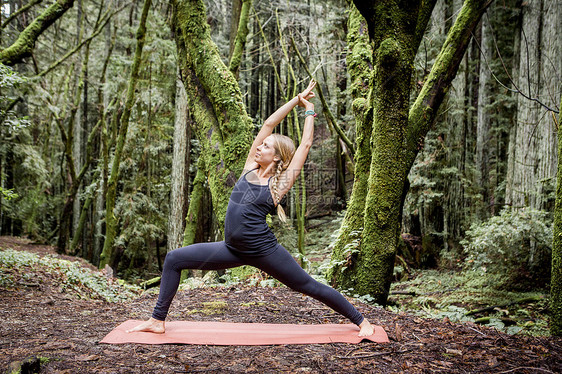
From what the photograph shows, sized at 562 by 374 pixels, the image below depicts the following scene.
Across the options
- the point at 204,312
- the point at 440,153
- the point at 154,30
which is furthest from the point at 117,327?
the point at 154,30

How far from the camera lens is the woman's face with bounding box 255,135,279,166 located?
360 cm

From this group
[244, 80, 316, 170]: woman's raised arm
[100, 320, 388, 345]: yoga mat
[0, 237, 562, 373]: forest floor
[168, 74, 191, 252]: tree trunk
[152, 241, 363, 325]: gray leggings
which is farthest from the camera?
[168, 74, 191, 252]: tree trunk

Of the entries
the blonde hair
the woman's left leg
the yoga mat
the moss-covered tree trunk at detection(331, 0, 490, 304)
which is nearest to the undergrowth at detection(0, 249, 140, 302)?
the yoga mat

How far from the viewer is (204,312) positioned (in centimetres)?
472

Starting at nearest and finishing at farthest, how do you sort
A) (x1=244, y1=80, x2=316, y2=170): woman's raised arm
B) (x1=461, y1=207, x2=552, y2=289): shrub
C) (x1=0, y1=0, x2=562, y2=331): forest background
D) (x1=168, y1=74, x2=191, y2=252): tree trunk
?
(x1=244, y1=80, x2=316, y2=170): woman's raised arm → (x1=461, y1=207, x2=552, y2=289): shrub → (x1=0, y1=0, x2=562, y2=331): forest background → (x1=168, y1=74, x2=191, y2=252): tree trunk

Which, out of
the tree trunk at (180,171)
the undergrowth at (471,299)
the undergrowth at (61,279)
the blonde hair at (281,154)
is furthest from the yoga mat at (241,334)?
the tree trunk at (180,171)

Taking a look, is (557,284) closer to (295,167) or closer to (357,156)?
(295,167)

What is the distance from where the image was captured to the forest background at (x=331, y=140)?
Result: 8.85 meters

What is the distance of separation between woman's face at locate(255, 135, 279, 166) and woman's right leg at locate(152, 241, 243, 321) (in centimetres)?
89

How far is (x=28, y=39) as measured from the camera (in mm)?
6941

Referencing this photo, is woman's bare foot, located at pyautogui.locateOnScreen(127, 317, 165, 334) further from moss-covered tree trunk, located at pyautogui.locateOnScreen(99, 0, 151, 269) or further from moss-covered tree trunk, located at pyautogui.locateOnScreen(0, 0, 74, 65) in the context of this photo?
moss-covered tree trunk, located at pyautogui.locateOnScreen(99, 0, 151, 269)

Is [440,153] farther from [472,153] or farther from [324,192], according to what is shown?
[324,192]

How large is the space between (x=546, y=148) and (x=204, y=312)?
9.59 meters

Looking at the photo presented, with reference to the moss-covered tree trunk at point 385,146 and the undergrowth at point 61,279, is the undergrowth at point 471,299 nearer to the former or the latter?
the moss-covered tree trunk at point 385,146
